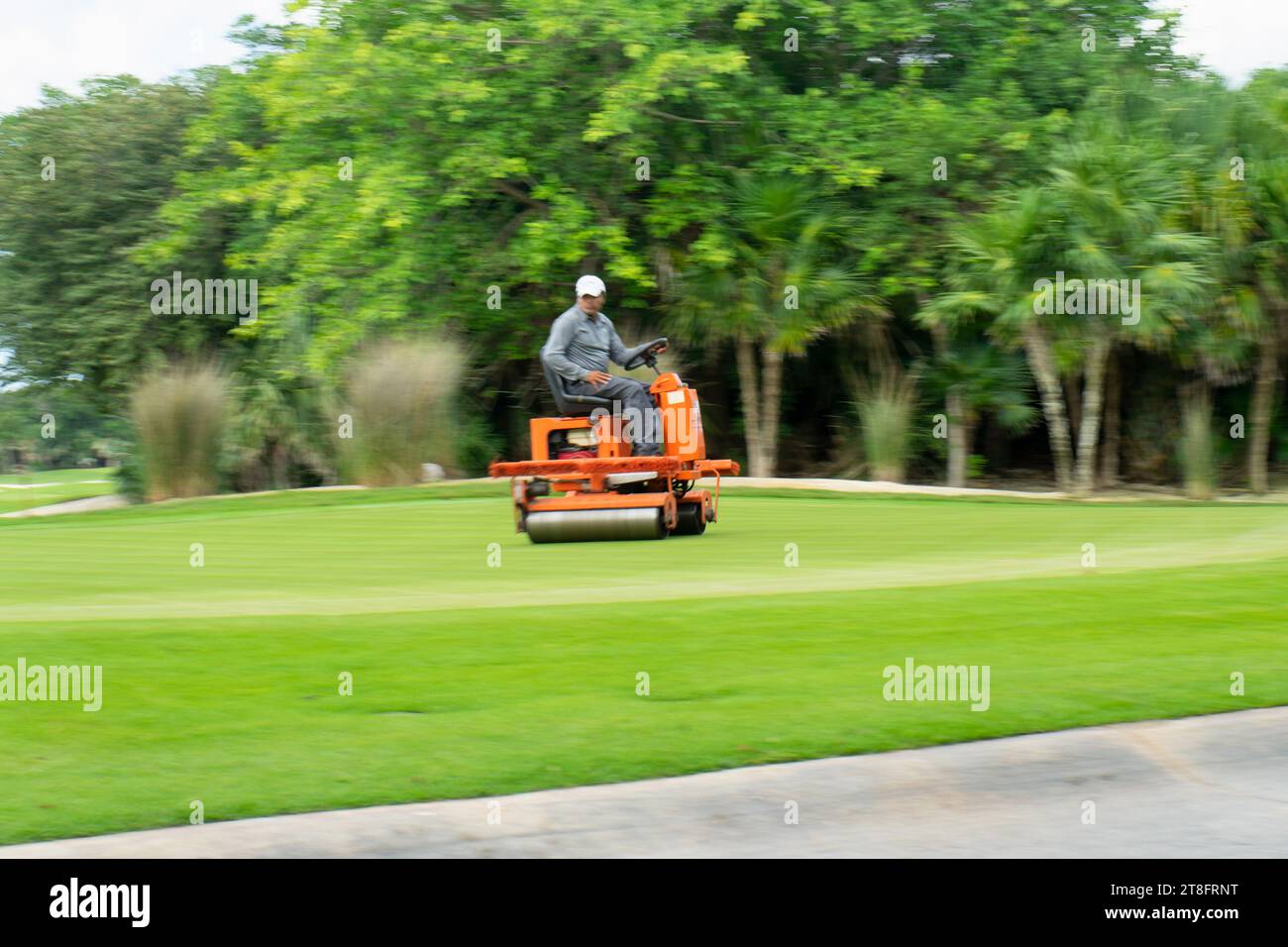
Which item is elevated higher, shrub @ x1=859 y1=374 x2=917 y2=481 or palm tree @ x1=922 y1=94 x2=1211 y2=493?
palm tree @ x1=922 y1=94 x2=1211 y2=493

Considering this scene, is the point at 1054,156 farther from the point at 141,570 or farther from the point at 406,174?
the point at 141,570

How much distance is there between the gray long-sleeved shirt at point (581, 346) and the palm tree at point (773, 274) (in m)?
11.6

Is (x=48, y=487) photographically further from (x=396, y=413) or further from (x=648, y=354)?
(x=648, y=354)

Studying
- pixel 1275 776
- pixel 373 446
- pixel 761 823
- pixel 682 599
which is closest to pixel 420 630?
pixel 682 599

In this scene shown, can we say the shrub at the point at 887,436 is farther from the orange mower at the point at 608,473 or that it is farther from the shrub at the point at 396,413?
the orange mower at the point at 608,473

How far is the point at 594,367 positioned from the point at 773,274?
12.6 metres

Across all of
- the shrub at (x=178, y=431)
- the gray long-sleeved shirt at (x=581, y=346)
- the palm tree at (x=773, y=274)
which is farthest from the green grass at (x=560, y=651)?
the palm tree at (x=773, y=274)

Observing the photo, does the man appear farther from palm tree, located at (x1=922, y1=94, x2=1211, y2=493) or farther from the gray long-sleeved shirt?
palm tree, located at (x1=922, y1=94, x2=1211, y2=493)

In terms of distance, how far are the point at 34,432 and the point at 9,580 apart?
46015 millimetres

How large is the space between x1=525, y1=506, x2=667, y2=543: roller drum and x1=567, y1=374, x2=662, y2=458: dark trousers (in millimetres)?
941

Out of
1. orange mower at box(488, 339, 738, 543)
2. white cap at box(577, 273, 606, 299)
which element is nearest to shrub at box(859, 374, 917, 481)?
orange mower at box(488, 339, 738, 543)

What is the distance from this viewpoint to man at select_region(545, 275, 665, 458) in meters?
15.4

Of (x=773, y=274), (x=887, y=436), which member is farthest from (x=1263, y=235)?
(x=773, y=274)

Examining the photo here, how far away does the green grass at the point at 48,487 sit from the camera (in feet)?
118
